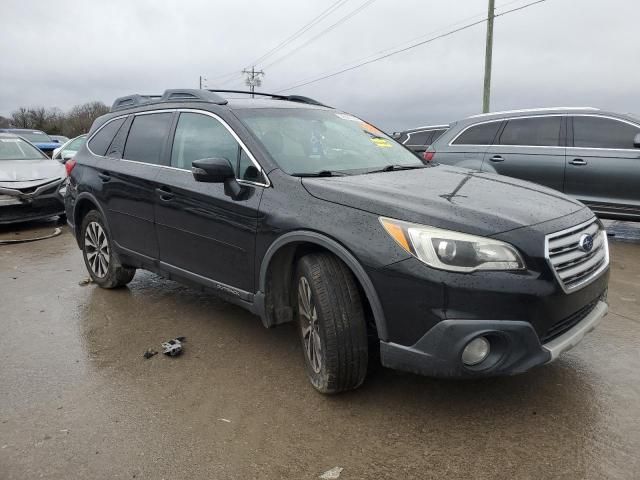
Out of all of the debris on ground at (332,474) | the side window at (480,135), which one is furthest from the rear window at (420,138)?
the debris on ground at (332,474)

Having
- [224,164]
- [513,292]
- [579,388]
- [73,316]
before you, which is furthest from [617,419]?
[73,316]

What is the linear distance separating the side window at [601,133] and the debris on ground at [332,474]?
19.6ft

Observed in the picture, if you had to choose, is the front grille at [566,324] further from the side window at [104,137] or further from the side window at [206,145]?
the side window at [104,137]

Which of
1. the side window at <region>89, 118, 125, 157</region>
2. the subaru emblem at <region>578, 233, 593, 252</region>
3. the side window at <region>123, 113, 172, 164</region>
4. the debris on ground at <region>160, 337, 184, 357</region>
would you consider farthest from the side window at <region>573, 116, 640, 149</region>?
the debris on ground at <region>160, 337, 184, 357</region>

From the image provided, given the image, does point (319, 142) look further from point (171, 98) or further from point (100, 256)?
point (100, 256)

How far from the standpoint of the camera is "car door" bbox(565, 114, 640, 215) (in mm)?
6543

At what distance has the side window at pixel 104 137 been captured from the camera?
16.4 ft

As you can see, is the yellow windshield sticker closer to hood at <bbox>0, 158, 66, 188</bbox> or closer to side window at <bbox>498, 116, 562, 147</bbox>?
side window at <bbox>498, 116, 562, 147</bbox>

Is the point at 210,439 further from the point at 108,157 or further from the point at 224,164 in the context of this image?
the point at 108,157

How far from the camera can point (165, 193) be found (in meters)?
3.97

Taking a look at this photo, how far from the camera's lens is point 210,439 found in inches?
106

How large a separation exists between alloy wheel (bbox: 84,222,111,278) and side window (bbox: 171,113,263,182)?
4.83 feet

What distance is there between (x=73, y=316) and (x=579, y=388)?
12.9ft

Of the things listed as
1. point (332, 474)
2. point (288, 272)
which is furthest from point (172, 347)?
point (332, 474)
